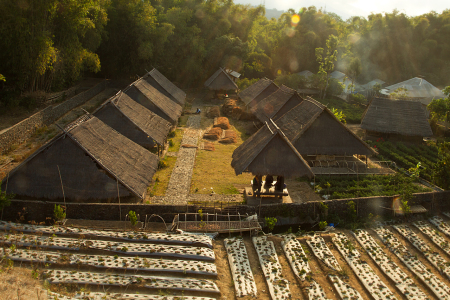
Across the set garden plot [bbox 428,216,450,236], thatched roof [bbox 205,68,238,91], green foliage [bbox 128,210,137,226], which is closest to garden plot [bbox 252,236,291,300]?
Answer: green foliage [bbox 128,210,137,226]

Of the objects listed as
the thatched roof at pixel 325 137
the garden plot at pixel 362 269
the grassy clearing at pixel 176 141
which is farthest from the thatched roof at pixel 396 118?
the garden plot at pixel 362 269

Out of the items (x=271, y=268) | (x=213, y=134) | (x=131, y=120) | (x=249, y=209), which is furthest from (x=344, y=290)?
(x=213, y=134)

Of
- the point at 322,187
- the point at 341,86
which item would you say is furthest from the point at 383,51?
the point at 322,187

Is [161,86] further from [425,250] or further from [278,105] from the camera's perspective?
[425,250]

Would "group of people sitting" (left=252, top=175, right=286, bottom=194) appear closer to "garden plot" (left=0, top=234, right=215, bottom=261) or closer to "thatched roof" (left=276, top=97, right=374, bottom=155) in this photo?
"thatched roof" (left=276, top=97, right=374, bottom=155)

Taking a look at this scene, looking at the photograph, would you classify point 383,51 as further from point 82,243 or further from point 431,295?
point 82,243

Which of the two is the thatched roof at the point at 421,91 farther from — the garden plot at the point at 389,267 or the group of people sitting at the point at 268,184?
the garden plot at the point at 389,267
